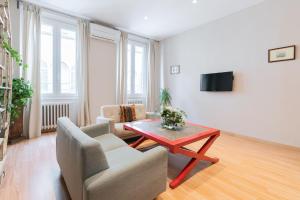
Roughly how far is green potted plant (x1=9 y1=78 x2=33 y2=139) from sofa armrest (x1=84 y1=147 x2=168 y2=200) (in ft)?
8.60

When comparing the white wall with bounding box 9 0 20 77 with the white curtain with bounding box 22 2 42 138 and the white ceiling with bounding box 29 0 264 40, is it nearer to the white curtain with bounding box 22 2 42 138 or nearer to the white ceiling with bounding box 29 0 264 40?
the white curtain with bounding box 22 2 42 138

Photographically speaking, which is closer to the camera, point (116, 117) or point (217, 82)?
point (116, 117)

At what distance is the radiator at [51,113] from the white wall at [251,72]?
11.4 ft

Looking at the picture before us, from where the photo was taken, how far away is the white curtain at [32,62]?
3375mm

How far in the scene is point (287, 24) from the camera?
121 inches

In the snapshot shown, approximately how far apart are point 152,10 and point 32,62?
113 inches

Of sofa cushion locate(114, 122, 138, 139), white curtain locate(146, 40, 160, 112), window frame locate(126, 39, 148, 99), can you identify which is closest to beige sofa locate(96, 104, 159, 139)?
sofa cushion locate(114, 122, 138, 139)

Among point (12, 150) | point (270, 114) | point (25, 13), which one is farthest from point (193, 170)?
point (25, 13)

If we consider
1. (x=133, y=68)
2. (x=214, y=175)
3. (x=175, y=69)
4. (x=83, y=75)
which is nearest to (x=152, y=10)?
(x=133, y=68)

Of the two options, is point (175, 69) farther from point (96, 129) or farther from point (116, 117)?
point (96, 129)

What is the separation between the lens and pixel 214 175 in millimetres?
2043

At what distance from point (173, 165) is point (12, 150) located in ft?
8.81

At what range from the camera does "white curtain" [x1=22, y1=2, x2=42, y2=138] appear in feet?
11.1

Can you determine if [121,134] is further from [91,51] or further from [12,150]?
[91,51]
